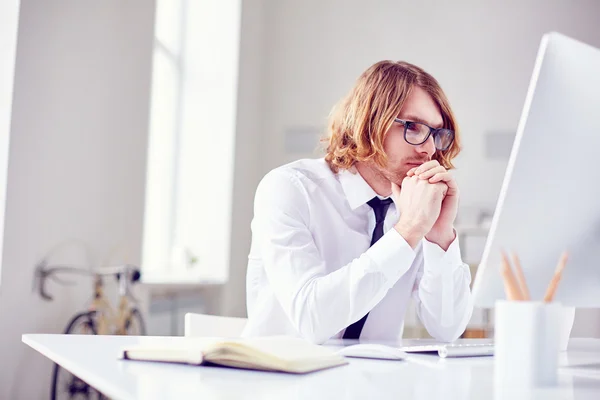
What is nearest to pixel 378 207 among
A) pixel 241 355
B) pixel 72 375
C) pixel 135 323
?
pixel 241 355

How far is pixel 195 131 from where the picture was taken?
5.68m

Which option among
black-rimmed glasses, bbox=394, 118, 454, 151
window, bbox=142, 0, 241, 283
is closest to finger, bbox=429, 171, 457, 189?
black-rimmed glasses, bbox=394, 118, 454, 151

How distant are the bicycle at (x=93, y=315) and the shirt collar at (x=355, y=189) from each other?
5.74 ft

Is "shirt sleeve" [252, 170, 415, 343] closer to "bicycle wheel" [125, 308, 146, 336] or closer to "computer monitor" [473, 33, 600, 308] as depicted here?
"computer monitor" [473, 33, 600, 308]

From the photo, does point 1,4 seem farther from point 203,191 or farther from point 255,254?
point 203,191

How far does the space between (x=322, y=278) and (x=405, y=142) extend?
0.49 meters

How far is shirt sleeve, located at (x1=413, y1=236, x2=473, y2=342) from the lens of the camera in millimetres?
1645

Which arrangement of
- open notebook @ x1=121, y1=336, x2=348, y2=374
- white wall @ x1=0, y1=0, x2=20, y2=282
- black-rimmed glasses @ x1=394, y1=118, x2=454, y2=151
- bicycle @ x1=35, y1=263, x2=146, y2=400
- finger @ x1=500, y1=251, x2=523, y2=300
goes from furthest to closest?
bicycle @ x1=35, y1=263, x2=146, y2=400
white wall @ x1=0, y1=0, x2=20, y2=282
black-rimmed glasses @ x1=394, y1=118, x2=454, y2=151
open notebook @ x1=121, y1=336, x2=348, y2=374
finger @ x1=500, y1=251, x2=523, y2=300

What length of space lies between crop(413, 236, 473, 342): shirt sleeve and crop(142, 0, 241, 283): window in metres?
3.67

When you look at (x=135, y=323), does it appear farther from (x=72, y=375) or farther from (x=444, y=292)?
(x=444, y=292)

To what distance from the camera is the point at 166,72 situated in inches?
215

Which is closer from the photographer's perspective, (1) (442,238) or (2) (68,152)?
(1) (442,238)

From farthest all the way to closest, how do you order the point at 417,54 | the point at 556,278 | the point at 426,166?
1. the point at 417,54
2. the point at 426,166
3. the point at 556,278

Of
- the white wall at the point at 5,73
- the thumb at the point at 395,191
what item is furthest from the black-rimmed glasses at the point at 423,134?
the white wall at the point at 5,73
